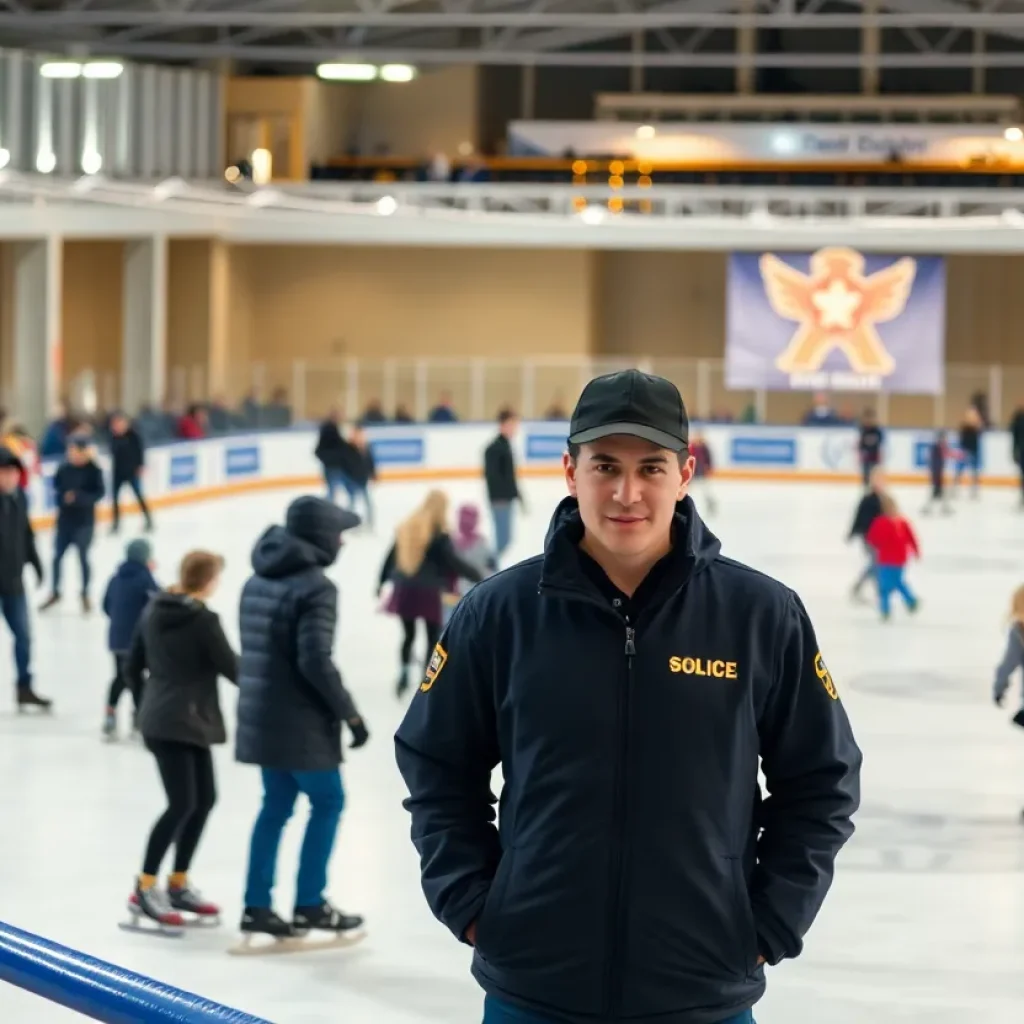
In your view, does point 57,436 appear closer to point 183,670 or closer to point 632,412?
point 183,670

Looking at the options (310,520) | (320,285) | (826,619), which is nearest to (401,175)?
(320,285)

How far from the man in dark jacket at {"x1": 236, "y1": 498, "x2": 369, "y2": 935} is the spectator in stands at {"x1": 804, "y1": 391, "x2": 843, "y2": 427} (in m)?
26.2

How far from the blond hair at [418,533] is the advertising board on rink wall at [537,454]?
16255 mm

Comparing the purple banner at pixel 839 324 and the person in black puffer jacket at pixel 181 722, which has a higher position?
the purple banner at pixel 839 324

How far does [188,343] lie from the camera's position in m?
35.1

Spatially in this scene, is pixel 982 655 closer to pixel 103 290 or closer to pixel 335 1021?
pixel 335 1021

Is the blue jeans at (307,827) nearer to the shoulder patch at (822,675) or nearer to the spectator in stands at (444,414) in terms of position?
the shoulder patch at (822,675)

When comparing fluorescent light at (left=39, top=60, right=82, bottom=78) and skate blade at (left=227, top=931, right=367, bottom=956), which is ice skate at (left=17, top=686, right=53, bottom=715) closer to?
skate blade at (left=227, top=931, right=367, bottom=956)

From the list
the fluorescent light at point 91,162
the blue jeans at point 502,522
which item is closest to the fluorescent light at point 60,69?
the fluorescent light at point 91,162

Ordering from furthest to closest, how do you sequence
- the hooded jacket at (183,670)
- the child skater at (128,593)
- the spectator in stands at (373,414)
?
1. the spectator in stands at (373,414)
2. the child skater at (128,593)
3. the hooded jacket at (183,670)

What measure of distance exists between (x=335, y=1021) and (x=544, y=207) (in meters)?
30.2

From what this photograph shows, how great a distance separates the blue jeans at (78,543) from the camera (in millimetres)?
15438

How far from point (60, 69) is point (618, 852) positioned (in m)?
31.0

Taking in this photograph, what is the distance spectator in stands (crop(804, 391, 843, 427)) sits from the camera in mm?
32844
